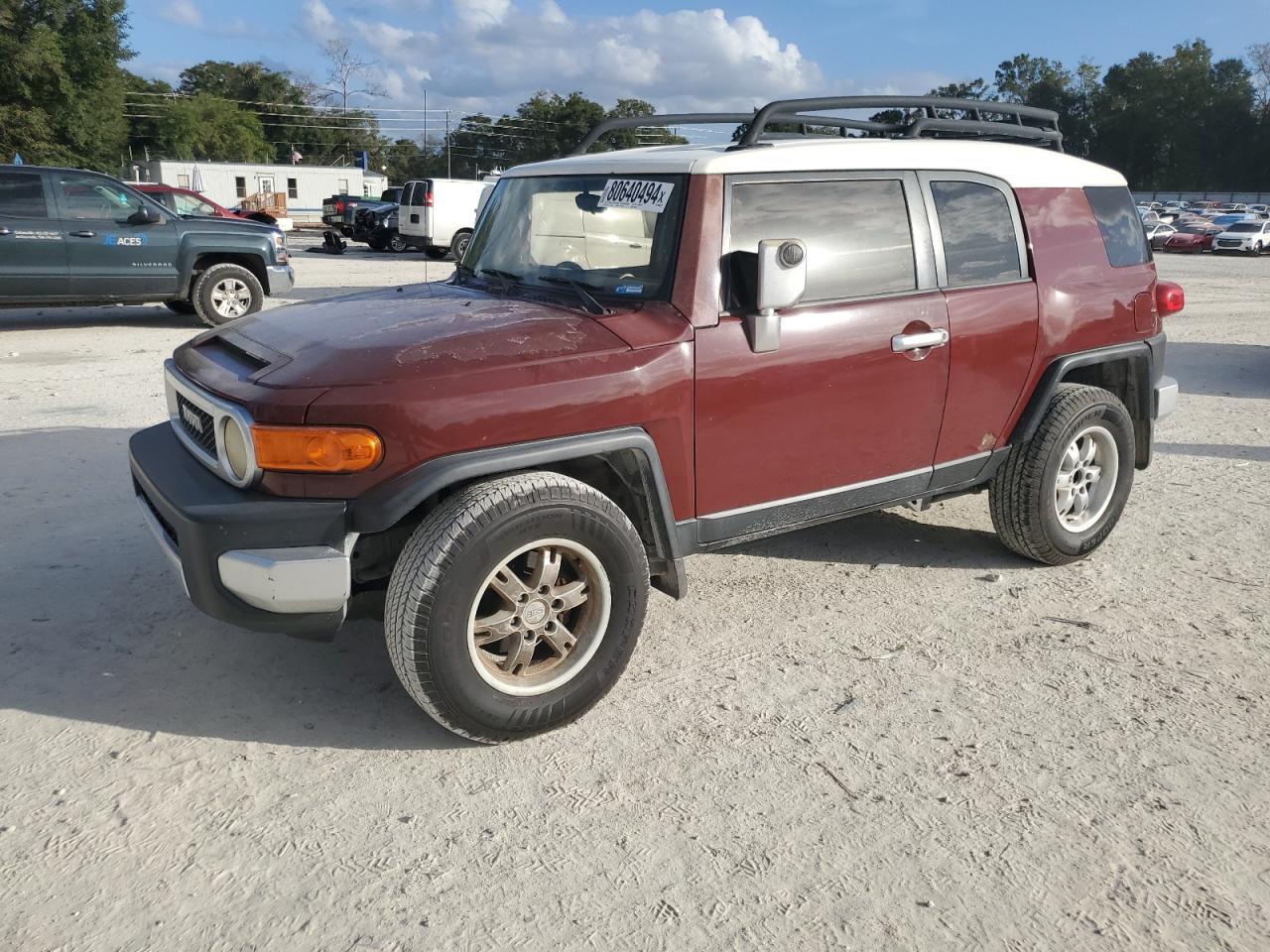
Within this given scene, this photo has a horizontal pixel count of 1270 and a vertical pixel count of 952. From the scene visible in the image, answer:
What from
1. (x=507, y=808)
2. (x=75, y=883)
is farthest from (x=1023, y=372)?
(x=75, y=883)

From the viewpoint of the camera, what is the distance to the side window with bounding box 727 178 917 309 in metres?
3.49

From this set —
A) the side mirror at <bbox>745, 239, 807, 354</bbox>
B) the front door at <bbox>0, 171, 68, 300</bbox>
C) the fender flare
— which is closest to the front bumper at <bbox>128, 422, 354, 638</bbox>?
the fender flare

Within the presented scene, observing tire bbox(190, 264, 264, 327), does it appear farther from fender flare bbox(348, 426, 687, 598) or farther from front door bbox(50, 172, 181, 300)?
fender flare bbox(348, 426, 687, 598)

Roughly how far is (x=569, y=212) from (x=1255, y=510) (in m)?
4.12

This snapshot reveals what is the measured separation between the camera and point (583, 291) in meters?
3.63

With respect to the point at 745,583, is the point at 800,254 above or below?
above

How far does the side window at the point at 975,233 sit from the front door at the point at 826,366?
14 cm

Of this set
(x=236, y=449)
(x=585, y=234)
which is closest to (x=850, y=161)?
(x=585, y=234)

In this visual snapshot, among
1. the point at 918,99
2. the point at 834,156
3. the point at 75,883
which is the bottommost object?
the point at 75,883

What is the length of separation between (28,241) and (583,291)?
9.27 meters

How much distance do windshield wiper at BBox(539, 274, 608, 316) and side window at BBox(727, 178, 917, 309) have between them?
0.45m

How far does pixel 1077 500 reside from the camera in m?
4.65

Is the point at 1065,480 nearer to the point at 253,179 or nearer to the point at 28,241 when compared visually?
the point at 28,241

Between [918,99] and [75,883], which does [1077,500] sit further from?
[75,883]
